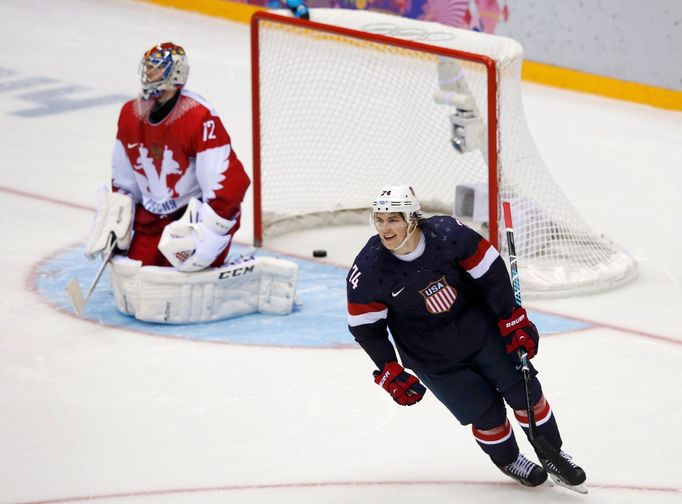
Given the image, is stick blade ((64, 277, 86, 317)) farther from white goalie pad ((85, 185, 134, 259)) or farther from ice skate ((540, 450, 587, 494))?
ice skate ((540, 450, 587, 494))

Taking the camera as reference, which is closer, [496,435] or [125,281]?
[496,435]

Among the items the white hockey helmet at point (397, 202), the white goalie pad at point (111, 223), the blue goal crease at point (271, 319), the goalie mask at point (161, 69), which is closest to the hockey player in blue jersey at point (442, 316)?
the white hockey helmet at point (397, 202)

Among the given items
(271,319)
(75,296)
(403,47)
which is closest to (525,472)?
(271,319)

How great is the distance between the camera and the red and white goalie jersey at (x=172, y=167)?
17.3 ft

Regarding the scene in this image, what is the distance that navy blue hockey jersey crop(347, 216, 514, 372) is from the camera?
12.0ft

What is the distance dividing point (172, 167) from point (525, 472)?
6.80 feet

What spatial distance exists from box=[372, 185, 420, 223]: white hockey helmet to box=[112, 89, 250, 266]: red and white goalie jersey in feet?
5.75

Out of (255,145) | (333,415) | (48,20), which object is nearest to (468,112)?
(255,145)

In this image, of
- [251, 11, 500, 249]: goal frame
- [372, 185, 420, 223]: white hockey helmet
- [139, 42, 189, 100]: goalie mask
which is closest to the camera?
[372, 185, 420, 223]: white hockey helmet

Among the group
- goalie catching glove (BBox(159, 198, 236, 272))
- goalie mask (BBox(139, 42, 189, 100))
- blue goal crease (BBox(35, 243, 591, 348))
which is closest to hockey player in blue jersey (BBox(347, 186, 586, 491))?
blue goal crease (BBox(35, 243, 591, 348))

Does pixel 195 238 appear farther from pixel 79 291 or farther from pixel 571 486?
pixel 571 486

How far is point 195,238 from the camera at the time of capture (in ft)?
17.2

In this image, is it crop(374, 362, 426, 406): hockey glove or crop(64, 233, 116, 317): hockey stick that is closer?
crop(374, 362, 426, 406): hockey glove

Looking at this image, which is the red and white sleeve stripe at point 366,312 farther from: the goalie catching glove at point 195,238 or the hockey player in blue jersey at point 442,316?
A: the goalie catching glove at point 195,238
